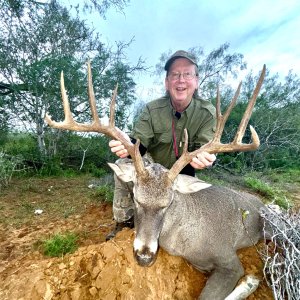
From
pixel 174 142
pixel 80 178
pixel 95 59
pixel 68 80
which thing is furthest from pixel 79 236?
pixel 95 59

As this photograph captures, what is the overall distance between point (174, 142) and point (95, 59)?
586 centimetres

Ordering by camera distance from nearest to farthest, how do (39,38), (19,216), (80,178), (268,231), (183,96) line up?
1. (268,231)
2. (183,96)
3. (19,216)
4. (80,178)
5. (39,38)

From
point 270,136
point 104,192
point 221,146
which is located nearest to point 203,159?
point 221,146

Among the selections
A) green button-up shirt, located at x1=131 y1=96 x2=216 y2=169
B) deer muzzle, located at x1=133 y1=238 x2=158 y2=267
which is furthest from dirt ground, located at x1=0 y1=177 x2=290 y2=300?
green button-up shirt, located at x1=131 y1=96 x2=216 y2=169

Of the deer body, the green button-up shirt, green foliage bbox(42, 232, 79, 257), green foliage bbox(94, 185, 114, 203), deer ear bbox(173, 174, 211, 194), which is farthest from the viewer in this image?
green foliage bbox(94, 185, 114, 203)

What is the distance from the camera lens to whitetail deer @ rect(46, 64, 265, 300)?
264 cm

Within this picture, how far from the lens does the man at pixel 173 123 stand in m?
4.05

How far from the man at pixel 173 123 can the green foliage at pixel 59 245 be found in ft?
1.62

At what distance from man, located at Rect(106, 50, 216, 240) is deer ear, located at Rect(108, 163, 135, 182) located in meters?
0.89

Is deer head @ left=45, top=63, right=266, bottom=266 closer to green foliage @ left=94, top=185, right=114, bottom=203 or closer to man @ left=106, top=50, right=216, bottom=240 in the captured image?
man @ left=106, top=50, right=216, bottom=240

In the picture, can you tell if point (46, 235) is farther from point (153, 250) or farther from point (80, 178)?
point (80, 178)

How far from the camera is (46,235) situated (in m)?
4.24

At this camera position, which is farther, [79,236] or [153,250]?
[79,236]

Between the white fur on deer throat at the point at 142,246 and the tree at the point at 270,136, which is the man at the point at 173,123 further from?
the tree at the point at 270,136
